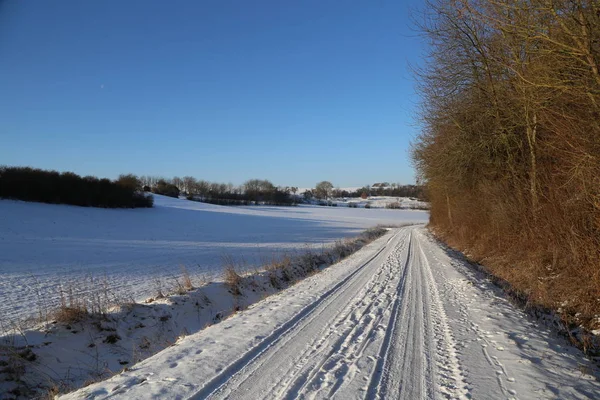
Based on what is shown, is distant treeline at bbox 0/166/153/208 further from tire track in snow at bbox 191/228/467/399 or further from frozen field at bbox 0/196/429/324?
tire track in snow at bbox 191/228/467/399

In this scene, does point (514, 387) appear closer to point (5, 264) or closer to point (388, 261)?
point (388, 261)

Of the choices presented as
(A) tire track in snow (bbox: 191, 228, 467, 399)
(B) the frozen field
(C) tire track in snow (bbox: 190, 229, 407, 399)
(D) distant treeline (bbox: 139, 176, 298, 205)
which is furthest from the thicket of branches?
(D) distant treeline (bbox: 139, 176, 298, 205)

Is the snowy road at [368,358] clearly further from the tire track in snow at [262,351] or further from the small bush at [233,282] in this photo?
the small bush at [233,282]

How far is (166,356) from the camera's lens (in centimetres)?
478

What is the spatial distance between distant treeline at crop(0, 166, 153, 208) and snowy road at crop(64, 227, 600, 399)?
55756mm

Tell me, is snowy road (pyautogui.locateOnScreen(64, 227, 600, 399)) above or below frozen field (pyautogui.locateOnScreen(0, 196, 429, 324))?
above

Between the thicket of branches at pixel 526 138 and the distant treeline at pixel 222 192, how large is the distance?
9415 cm

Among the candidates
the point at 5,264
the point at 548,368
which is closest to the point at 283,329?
the point at 548,368

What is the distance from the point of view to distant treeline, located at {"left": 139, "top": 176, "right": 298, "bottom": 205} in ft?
398

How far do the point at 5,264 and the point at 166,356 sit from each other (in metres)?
18.2

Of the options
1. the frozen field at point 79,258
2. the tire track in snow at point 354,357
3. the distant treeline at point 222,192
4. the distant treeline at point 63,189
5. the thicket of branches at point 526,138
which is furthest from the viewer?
the distant treeline at point 222,192

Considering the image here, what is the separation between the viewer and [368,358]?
176 inches

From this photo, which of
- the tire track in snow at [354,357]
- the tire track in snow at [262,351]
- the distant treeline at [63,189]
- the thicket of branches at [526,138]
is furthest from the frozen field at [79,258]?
the thicket of branches at [526,138]

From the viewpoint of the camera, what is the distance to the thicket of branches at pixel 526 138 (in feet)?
20.0
